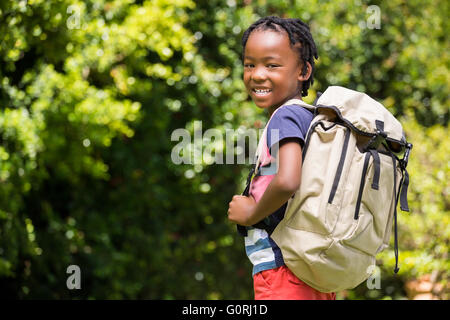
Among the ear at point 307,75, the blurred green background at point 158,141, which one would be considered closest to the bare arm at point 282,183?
the ear at point 307,75

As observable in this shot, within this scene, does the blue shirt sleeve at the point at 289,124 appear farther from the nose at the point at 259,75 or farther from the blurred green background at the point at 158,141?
the blurred green background at the point at 158,141

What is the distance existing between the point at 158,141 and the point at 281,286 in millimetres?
3472

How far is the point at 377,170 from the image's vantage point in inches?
76.5

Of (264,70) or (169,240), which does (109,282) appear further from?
(264,70)

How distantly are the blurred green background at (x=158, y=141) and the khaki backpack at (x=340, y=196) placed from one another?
2019mm

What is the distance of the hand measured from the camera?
1.99 m

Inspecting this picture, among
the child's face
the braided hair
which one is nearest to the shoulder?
the child's face

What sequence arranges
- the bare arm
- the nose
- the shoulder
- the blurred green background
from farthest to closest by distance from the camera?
the blurred green background → the nose → the shoulder → the bare arm

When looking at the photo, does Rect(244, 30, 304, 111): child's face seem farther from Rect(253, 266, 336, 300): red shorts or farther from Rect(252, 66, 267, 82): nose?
Rect(253, 266, 336, 300): red shorts

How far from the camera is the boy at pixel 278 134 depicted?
75.4 inches

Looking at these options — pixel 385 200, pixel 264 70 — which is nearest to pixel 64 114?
pixel 264 70

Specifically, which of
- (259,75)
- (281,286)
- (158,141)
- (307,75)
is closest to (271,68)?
(259,75)

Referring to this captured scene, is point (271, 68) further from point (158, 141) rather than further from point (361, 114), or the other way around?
point (158, 141)

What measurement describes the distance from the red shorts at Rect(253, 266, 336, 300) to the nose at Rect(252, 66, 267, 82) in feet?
2.08
